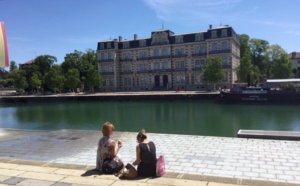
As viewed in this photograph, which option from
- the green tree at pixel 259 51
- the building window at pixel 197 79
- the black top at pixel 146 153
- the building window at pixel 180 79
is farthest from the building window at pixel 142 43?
the black top at pixel 146 153

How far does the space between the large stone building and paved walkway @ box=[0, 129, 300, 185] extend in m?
47.9

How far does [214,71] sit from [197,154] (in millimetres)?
45340

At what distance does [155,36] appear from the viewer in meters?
65.0

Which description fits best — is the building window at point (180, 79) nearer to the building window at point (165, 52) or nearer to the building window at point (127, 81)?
the building window at point (165, 52)

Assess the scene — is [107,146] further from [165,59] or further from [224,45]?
[165,59]

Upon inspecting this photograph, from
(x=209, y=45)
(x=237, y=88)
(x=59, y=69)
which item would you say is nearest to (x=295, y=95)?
(x=237, y=88)

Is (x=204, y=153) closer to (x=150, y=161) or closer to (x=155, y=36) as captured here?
(x=150, y=161)

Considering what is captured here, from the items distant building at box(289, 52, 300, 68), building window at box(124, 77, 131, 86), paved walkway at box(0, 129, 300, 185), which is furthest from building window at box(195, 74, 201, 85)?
paved walkway at box(0, 129, 300, 185)

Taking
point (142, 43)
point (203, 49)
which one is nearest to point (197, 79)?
point (203, 49)

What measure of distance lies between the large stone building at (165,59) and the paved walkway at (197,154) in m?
47.9

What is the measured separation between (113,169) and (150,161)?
3.00 feet

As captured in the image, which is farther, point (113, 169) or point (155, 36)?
point (155, 36)

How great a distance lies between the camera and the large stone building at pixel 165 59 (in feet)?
190

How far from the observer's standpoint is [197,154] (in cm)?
935
